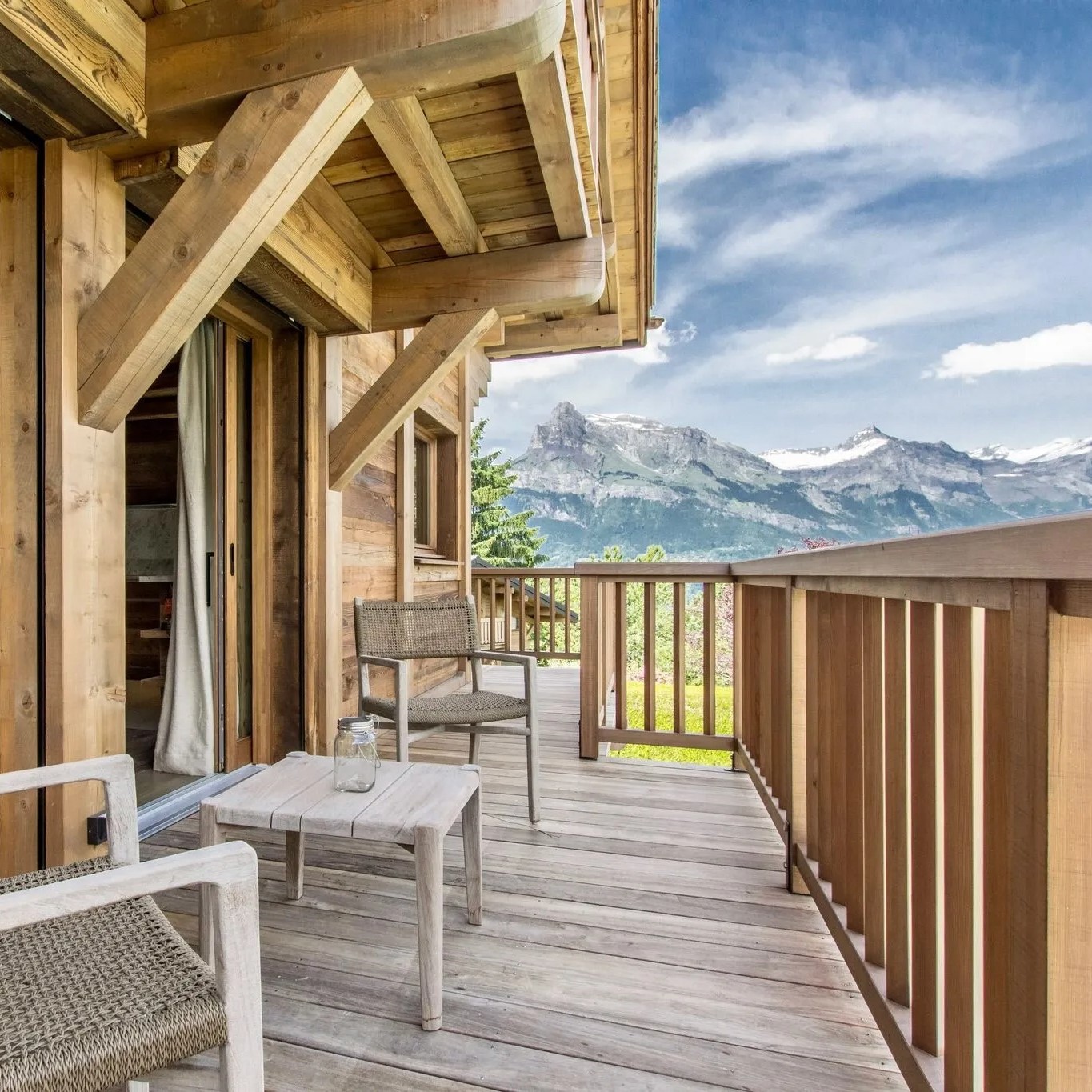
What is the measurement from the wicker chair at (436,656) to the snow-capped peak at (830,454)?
123 ft

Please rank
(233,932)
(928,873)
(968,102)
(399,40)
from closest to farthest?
(233,932), (928,873), (399,40), (968,102)

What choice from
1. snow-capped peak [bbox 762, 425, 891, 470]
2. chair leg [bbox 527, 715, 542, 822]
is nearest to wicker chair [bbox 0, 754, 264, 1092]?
chair leg [bbox 527, 715, 542, 822]

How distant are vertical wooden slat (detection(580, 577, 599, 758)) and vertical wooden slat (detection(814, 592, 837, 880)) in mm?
1389

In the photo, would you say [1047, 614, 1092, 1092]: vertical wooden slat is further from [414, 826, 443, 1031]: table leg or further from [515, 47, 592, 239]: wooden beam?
[515, 47, 592, 239]: wooden beam

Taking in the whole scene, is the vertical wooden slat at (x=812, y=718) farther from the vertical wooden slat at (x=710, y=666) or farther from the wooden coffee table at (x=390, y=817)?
the vertical wooden slat at (x=710, y=666)

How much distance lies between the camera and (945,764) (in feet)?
2.84

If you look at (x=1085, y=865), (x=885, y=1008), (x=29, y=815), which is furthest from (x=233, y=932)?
(x=29, y=815)

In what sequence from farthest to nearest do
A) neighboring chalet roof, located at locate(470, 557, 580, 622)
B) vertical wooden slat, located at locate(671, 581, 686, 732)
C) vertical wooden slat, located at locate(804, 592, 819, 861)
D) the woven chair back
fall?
neighboring chalet roof, located at locate(470, 557, 580, 622) → vertical wooden slat, located at locate(671, 581, 686, 732) → the woven chair back → vertical wooden slat, located at locate(804, 592, 819, 861)

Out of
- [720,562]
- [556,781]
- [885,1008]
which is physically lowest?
[556,781]

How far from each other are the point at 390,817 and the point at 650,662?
1869 millimetres

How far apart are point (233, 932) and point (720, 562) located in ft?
7.63

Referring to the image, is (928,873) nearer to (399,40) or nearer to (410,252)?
(399,40)

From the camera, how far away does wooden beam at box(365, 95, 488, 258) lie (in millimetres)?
1807

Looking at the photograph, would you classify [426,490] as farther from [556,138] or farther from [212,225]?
[212,225]
